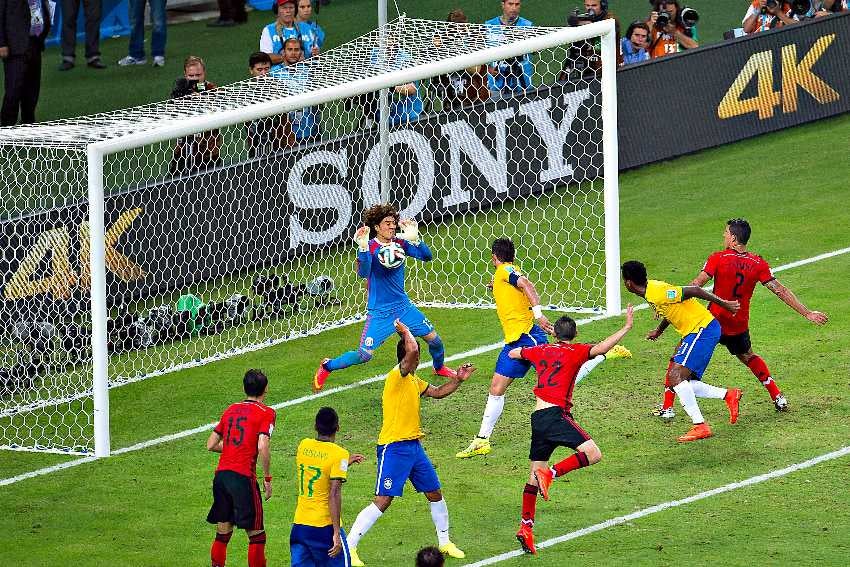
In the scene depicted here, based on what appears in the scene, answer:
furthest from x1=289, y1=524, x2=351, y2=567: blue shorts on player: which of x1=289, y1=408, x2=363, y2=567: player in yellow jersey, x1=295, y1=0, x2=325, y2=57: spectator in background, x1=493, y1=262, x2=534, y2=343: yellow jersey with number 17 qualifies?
x1=295, y1=0, x2=325, y2=57: spectator in background

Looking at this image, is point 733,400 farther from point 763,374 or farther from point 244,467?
point 244,467

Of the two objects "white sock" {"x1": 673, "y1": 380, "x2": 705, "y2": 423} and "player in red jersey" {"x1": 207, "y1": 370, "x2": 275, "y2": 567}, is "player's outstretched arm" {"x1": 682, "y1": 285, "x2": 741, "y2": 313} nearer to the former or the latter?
"white sock" {"x1": 673, "y1": 380, "x2": 705, "y2": 423}

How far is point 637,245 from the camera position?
2127cm

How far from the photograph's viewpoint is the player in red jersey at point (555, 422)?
1294 cm

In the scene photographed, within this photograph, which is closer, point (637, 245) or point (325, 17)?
point (637, 245)

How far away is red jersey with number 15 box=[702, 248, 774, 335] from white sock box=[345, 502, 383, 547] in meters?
4.32

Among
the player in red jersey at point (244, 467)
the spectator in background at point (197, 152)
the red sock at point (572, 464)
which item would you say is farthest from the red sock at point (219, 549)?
the spectator in background at point (197, 152)

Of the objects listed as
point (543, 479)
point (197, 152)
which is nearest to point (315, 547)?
point (543, 479)

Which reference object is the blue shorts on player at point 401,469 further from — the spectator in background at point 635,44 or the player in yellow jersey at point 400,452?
the spectator in background at point 635,44

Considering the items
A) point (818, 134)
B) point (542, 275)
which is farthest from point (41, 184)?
point (818, 134)

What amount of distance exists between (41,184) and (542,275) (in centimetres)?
627

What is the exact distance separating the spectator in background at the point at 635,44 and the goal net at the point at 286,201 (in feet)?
9.26

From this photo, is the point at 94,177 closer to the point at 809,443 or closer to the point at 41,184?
the point at 41,184

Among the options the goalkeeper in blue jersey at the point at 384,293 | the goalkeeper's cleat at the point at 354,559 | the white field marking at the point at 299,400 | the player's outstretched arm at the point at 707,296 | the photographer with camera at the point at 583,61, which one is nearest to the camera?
the goalkeeper's cleat at the point at 354,559
